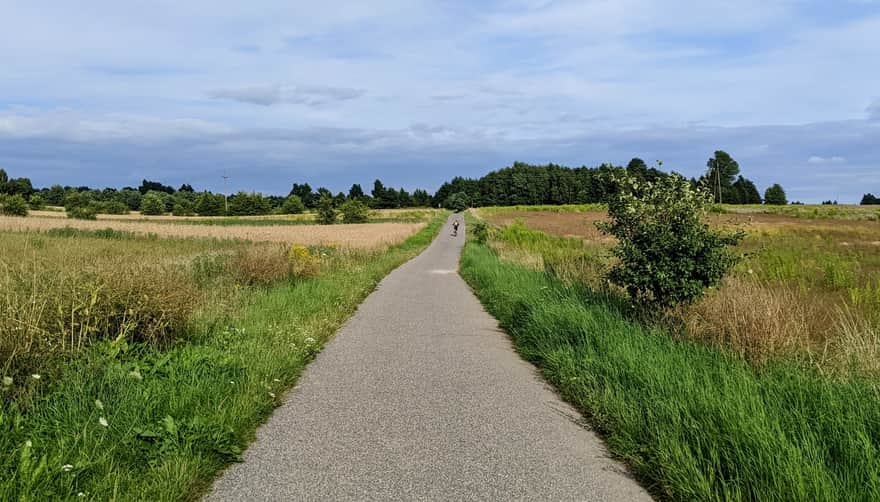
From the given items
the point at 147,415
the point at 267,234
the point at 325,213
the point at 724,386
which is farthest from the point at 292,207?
the point at 724,386

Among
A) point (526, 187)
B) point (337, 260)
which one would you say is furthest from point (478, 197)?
point (337, 260)

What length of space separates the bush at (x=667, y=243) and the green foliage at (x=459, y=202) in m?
157

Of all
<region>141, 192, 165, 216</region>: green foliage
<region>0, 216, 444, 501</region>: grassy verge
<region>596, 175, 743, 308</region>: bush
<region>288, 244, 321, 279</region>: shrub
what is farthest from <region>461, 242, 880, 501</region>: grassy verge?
<region>141, 192, 165, 216</region>: green foliage

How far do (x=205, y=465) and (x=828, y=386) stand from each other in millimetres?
5072

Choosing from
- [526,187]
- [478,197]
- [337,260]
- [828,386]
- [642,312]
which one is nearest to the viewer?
[828,386]

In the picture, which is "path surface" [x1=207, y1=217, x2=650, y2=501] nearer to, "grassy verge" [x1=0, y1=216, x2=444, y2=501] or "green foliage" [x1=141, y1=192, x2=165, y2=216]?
"grassy verge" [x1=0, y1=216, x2=444, y2=501]

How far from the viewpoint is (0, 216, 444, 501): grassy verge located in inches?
140

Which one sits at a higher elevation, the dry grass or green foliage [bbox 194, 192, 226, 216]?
green foliage [bbox 194, 192, 226, 216]

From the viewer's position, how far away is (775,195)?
5507 inches

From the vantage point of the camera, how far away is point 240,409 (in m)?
5.07

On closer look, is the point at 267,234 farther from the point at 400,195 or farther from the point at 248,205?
the point at 400,195

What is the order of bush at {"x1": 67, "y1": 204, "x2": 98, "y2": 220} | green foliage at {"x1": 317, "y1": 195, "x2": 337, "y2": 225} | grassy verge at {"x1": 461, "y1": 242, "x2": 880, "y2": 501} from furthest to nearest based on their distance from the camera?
green foliage at {"x1": 317, "y1": 195, "x2": 337, "y2": 225} → bush at {"x1": 67, "y1": 204, "x2": 98, "y2": 220} → grassy verge at {"x1": 461, "y1": 242, "x2": 880, "y2": 501}

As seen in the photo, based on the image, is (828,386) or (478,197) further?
(478,197)

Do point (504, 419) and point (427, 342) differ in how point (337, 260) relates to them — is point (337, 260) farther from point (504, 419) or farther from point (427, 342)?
point (504, 419)
